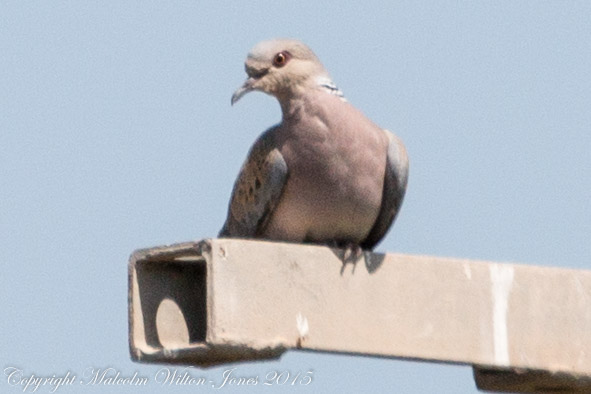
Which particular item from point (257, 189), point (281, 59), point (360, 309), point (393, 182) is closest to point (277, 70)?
point (281, 59)

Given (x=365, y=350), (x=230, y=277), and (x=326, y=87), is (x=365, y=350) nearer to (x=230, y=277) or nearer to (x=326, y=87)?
(x=230, y=277)

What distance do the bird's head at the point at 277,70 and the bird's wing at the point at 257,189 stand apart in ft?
0.84

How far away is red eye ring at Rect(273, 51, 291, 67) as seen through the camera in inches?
349

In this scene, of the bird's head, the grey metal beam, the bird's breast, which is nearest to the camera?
the grey metal beam

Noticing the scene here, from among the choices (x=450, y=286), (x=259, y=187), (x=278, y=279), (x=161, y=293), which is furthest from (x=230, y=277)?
(x=259, y=187)

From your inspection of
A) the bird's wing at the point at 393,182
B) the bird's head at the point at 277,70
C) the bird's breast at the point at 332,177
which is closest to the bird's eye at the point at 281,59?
the bird's head at the point at 277,70

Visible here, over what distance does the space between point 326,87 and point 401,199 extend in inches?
29.2

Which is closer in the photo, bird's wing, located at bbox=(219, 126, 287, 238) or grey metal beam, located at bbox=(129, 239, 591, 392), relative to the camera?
grey metal beam, located at bbox=(129, 239, 591, 392)

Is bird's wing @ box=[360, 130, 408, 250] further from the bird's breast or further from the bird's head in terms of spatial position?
the bird's head

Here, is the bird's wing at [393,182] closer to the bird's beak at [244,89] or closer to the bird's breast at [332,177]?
the bird's breast at [332,177]

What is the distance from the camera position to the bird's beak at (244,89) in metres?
8.74

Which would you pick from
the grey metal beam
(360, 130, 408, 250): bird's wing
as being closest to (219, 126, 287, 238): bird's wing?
(360, 130, 408, 250): bird's wing

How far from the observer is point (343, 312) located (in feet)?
22.8

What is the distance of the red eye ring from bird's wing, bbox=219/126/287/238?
36 cm
